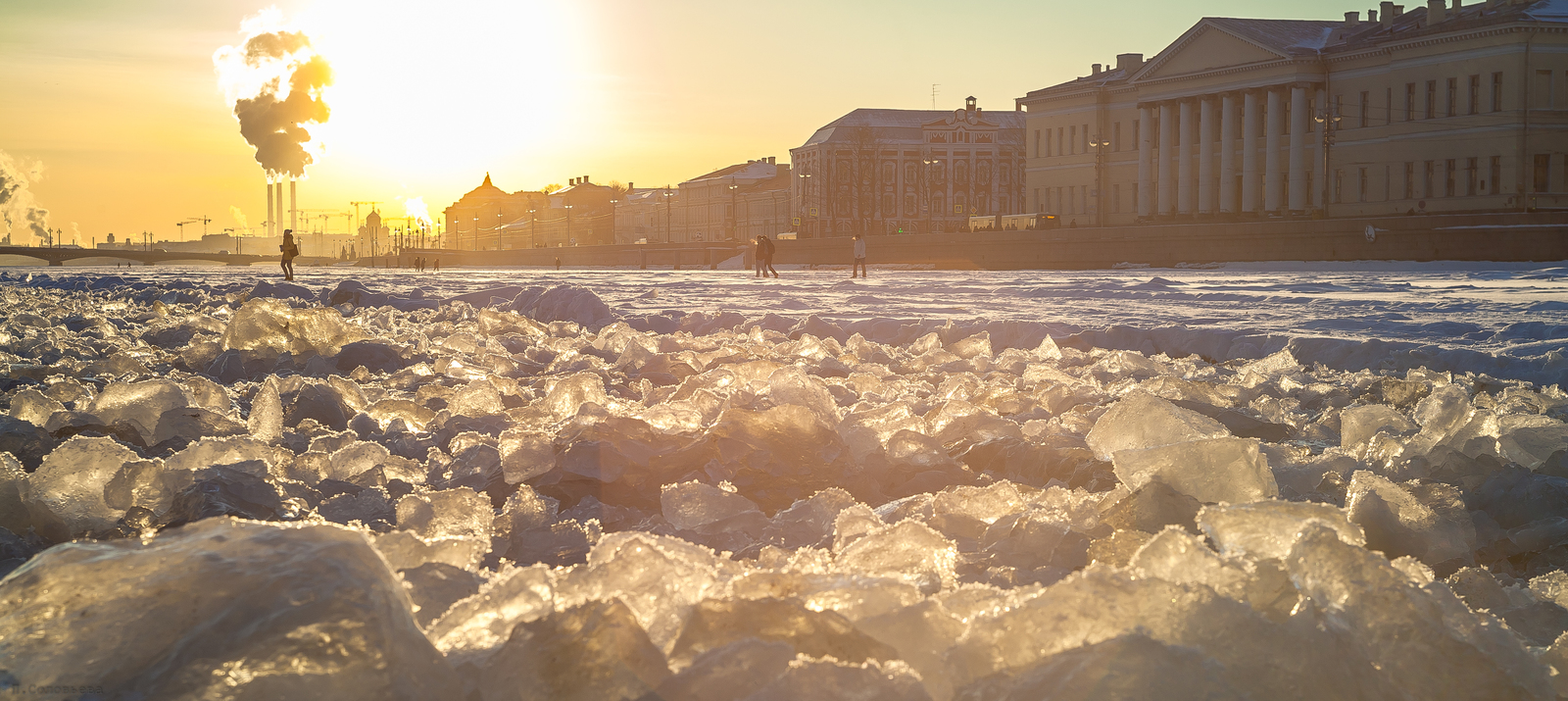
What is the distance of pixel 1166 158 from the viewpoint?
66875mm

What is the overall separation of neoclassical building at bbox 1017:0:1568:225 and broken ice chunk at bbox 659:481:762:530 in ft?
178

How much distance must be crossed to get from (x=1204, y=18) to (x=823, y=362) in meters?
63.0

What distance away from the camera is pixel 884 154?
10162cm

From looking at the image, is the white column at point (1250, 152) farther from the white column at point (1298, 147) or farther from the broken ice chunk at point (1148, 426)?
the broken ice chunk at point (1148, 426)

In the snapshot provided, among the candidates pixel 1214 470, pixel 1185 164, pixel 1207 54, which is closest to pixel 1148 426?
pixel 1214 470

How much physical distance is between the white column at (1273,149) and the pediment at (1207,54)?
264cm

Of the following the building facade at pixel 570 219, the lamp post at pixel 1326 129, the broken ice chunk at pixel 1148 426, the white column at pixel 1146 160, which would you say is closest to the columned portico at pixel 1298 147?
the lamp post at pixel 1326 129

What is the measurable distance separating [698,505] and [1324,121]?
64.4 metres

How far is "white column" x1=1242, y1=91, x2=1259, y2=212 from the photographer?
2458 inches

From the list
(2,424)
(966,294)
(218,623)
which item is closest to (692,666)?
(218,623)

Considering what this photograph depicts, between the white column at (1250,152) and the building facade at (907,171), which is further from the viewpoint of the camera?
the building facade at (907,171)

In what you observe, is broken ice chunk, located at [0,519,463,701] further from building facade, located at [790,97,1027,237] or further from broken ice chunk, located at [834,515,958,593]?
building facade, located at [790,97,1027,237]

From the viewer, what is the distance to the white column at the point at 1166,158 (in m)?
66.6

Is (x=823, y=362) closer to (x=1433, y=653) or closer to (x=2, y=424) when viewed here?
(x=2, y=424)
